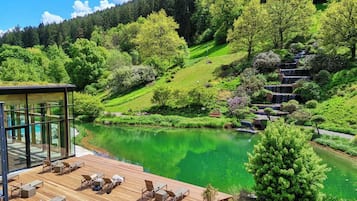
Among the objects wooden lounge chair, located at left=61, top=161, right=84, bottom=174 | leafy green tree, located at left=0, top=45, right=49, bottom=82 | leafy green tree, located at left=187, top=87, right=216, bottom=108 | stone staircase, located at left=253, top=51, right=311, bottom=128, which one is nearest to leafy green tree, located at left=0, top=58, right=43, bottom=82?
leafy green tree, located at left=0, top=45, right=49, bottom=82

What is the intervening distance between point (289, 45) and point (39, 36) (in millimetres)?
77962

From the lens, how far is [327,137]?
23141 millimetres

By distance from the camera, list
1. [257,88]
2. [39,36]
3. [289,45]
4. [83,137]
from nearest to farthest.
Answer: [83,137]
[257,88]
[289,45]
[39,36]

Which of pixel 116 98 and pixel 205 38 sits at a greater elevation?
pixel 205 38

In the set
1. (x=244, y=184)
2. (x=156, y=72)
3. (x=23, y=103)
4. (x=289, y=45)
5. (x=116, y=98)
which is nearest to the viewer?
(x=23, y=103)

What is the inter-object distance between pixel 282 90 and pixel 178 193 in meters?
26.5

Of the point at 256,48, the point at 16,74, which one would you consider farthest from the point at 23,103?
the point at 256,48

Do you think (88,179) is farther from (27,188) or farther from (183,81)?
(183,81)

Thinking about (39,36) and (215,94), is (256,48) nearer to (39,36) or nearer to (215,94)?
(215,94)

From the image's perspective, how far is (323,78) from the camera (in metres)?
32.9

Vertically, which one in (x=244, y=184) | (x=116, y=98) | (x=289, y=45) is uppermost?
(x=289, y=45)

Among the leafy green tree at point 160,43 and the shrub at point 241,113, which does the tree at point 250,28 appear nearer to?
the leafy green tree at point 160,43

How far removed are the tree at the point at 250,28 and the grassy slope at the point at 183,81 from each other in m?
3.52

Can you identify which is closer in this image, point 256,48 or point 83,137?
point 83,137
